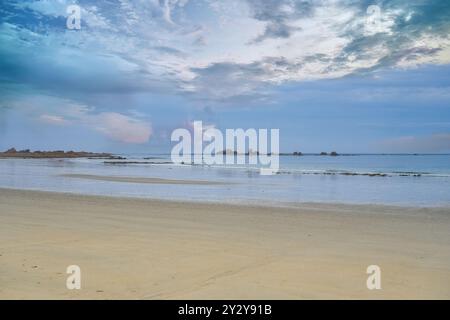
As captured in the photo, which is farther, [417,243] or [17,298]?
[417,243]

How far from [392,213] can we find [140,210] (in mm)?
9547

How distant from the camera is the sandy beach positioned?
6.01 metres

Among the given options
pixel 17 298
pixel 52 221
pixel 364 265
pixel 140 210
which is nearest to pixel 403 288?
pixel 364 265

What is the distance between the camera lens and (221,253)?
8.41m

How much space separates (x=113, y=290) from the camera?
5.89m

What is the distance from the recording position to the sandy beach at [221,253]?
19.7 feet

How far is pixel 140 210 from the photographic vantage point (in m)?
15.8
